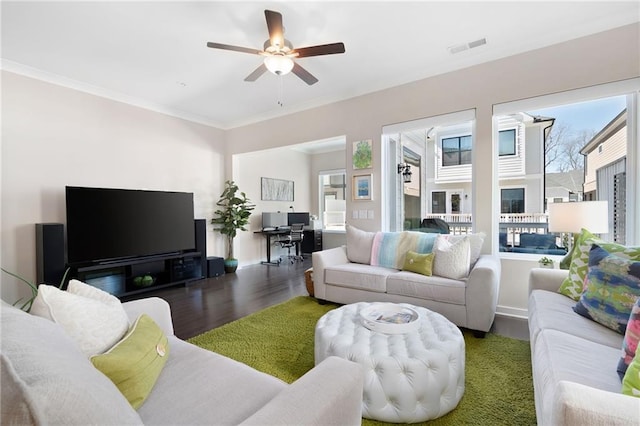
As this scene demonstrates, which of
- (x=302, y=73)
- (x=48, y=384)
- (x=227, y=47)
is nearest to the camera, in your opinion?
(x=48, y=384)

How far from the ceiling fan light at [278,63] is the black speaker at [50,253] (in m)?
3.14

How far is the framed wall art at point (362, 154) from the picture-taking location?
Answer: 13.4 ft

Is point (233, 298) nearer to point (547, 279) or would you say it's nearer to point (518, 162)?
point (547, 279)

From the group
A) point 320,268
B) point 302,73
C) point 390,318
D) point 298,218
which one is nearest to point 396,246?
point 320,268

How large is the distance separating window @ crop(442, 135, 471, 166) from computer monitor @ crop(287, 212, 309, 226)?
13.0 feet

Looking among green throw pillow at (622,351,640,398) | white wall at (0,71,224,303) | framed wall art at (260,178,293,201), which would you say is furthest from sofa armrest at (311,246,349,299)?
framed wall art at (260,178,293,201)

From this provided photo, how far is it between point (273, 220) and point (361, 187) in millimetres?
2924

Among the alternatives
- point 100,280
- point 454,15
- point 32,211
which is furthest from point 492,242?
point 32,211

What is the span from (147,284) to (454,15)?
4.80m

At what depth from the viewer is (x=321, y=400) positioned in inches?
33.4

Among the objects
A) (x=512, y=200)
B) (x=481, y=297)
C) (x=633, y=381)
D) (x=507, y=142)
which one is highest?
(x=507, y=142)

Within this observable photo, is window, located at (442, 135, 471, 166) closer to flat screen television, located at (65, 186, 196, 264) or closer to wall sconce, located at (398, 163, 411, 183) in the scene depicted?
wall sconce, located at (398, 163, 411, 183)

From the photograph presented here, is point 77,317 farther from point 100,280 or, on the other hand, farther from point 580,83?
point 580,83

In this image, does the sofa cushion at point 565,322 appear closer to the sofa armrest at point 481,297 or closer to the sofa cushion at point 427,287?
the sofa armrest at point 481,297
